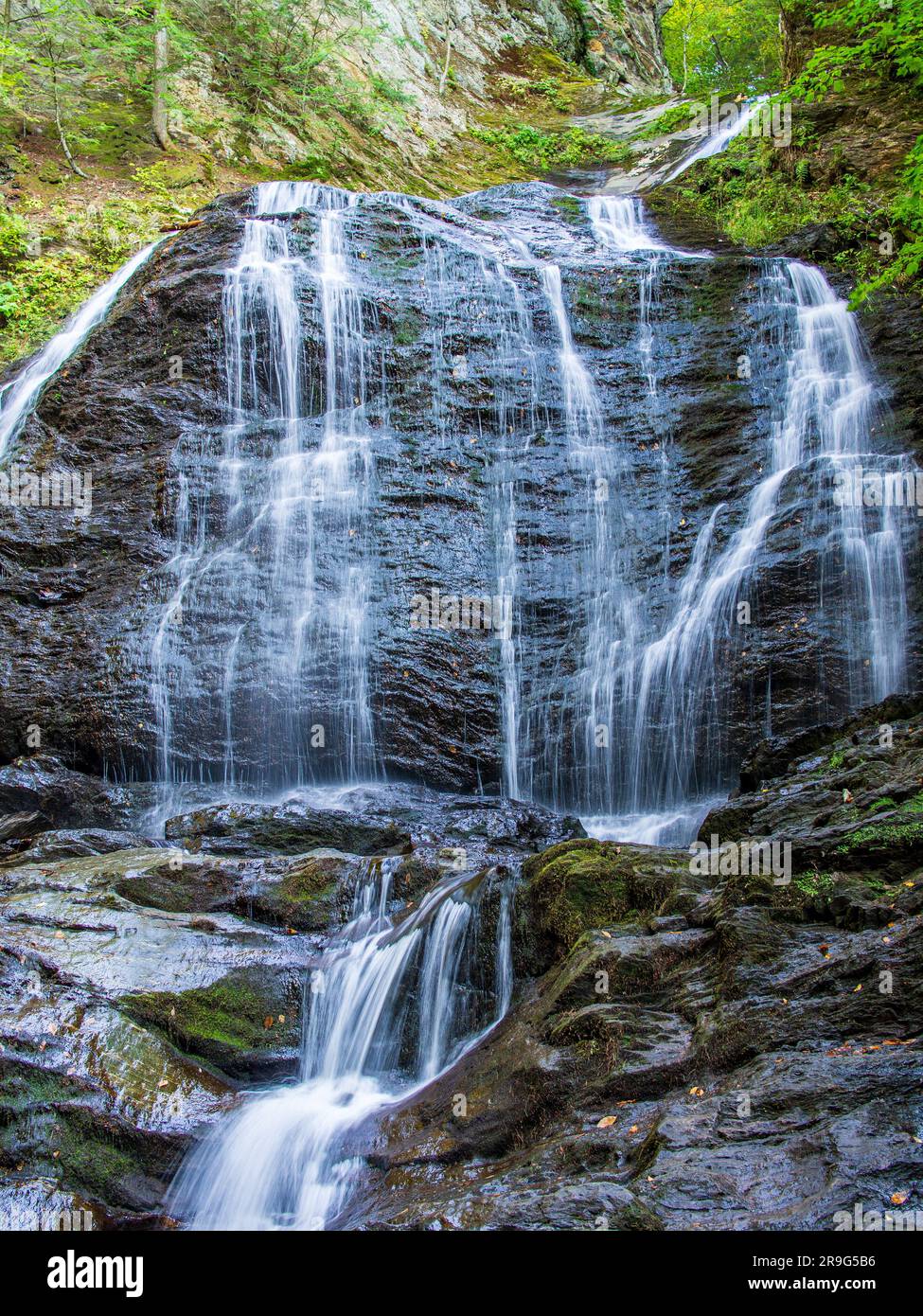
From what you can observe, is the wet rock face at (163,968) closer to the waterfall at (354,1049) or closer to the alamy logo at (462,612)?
the waterfall at (354,1049)

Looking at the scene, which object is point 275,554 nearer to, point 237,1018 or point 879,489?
point 237,1018

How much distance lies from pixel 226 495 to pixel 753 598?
20.7ft

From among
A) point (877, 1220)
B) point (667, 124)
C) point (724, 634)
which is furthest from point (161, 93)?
point (877, 1220)

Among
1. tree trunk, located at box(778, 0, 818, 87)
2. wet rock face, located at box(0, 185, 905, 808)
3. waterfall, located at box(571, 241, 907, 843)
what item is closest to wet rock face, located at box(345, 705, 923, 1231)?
waterfall, located at box(571, 241, 907, 843)

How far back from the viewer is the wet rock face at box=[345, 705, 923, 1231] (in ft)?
11.7

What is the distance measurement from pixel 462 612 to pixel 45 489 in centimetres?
533

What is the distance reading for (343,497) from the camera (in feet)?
36.9

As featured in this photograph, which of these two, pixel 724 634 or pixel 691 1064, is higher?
pixel 724 634

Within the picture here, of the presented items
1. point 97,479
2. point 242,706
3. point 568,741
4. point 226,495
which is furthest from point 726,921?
point 97,479

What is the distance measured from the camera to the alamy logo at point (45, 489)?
11203 millimetres

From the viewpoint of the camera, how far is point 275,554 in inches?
427
